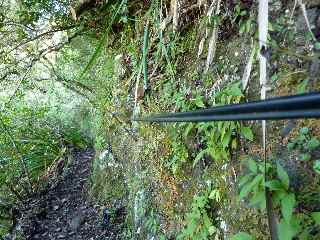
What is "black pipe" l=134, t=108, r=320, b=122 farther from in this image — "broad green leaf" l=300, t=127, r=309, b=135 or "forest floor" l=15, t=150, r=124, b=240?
"forest floor" l=15, t=150, r=124, b=240

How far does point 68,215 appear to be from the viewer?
431cm

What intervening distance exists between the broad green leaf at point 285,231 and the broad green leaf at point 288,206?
0.03 m

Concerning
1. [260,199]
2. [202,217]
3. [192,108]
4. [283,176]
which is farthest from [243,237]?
[192,108]

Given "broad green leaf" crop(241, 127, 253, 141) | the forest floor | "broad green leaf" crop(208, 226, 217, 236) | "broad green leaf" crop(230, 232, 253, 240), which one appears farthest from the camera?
the forest floor

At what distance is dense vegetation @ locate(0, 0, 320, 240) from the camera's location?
1469 mm

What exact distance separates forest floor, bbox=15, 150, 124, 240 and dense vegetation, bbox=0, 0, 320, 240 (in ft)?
0.63

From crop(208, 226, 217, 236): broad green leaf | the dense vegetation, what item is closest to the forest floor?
the dense vegetation

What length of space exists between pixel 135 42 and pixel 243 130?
5.75 feet

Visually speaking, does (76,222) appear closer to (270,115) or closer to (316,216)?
(316,216)

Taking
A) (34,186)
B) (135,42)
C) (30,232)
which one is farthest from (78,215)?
(135,42)

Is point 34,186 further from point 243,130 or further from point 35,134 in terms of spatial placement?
point 243,130

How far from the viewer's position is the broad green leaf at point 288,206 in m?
1.26

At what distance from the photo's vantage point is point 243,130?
5.39ft

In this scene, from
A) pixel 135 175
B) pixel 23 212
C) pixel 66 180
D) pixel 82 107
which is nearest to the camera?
pixel 135 175
